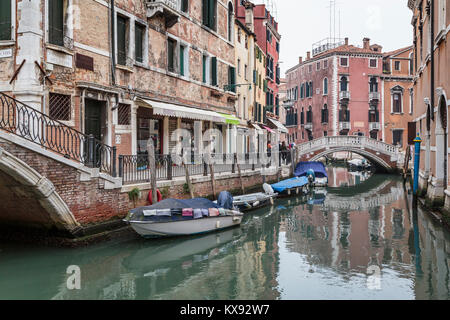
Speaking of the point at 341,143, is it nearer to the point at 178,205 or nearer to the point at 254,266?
the point at 178,205

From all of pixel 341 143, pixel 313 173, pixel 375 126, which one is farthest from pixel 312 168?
pixel 375 126

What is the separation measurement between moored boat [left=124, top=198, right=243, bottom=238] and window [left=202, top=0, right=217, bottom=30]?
9.11m

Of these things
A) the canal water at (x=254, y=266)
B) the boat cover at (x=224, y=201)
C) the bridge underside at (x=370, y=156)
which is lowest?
the canal water at (x=254, y=266)

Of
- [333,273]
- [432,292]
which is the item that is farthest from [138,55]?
[432,292]

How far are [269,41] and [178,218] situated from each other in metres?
23.6

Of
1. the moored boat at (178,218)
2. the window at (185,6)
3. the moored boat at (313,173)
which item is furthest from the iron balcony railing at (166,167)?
the moored boat at (313,173)

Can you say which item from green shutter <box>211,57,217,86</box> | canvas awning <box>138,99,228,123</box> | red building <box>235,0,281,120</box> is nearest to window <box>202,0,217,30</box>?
green shutter <box>211,57,217,86</box>

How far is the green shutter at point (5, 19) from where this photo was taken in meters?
9.50

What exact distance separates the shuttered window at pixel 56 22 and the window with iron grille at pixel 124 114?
2.73 m

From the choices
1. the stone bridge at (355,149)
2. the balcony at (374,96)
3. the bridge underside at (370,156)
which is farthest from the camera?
→ the balcony at (374,96)

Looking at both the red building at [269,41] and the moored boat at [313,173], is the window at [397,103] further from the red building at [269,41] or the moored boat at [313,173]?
the moored boat at [313,173]

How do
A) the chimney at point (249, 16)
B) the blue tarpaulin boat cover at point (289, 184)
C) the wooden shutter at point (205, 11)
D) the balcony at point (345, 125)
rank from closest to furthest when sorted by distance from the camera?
1. the wooden shutter at point (205, 11)
2. the blue tarpaulin boat cover at point (289, 184)
3. the chimney at point (249, 16)
4. the balcony at point (345, 125)

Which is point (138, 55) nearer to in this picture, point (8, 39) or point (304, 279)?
point (8, 39)

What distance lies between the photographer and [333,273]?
26.9 ft
